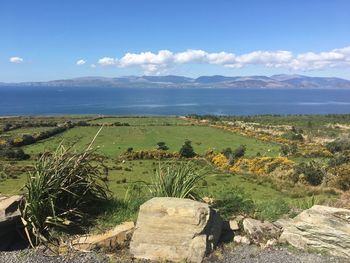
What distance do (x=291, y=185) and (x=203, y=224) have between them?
35045 mm

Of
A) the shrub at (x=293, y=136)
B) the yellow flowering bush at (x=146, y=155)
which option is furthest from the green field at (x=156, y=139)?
the shrub at (x=293, y=136)

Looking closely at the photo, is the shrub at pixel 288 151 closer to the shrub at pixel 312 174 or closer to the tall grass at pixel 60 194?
the shrub at pixel 312 174

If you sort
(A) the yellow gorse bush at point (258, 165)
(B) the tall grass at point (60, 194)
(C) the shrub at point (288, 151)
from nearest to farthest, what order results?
(B) the tall grass at point (60, 194) → (A) the yellow gorse bush at point (258, 165) → (C) the shrub at point (288, 151)

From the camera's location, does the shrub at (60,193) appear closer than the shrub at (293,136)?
Yes

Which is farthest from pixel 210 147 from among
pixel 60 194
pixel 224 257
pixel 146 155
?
pixel 224 257

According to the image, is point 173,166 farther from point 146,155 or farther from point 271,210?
point 146,155

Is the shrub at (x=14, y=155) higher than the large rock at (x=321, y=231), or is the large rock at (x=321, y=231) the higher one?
the large rock at (x=321, y=231)

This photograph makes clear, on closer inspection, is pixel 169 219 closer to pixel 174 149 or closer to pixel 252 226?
pixel 252 226

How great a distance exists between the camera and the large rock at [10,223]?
24.8 feet

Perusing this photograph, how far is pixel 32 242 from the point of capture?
25.3ft

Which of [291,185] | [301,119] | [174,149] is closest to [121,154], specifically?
[174,149]

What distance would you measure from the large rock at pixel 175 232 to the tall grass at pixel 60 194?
1554 mm

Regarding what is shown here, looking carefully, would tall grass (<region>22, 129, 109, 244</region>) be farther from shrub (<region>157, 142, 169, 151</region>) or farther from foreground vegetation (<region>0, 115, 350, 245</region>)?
shrub (<region>157, 142, 169, 151</region>)

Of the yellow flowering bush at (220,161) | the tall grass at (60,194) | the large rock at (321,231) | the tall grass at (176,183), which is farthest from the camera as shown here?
the yellow flowering bush at (220,161)
